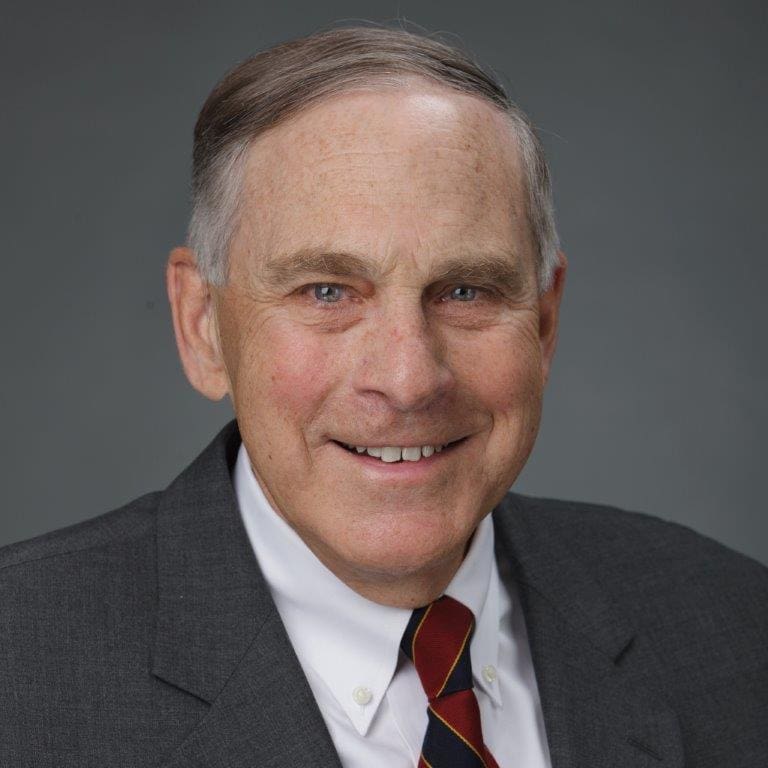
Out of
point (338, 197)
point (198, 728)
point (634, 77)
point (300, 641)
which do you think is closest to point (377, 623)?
point (300, 641)

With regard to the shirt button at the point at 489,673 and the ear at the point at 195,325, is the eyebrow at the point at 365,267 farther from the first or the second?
the shirt button at the point at 489,673

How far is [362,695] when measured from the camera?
3094 millimetres

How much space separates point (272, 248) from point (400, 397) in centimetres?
39

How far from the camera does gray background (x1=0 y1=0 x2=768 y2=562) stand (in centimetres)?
493

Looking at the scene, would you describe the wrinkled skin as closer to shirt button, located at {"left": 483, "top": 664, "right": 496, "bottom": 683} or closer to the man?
the man

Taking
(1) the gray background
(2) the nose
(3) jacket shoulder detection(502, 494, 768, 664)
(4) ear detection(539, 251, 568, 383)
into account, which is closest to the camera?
(2) the nose

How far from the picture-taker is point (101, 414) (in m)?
5.04

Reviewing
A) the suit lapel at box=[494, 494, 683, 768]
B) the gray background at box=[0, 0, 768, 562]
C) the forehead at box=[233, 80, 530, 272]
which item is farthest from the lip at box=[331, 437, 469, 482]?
→ the gray background at box=[0, 0, 768, 562]

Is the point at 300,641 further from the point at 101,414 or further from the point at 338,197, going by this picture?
the point at 101,414

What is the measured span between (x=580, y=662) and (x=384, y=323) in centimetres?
93

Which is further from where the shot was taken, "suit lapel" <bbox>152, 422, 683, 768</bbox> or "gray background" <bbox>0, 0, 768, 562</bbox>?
"gray background" <bbox>0, 0, 768, 562</bbox>

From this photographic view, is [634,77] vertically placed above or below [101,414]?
above

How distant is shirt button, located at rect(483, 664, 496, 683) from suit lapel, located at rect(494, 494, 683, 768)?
0.36ft

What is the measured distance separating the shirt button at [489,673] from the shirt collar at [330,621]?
13cm
